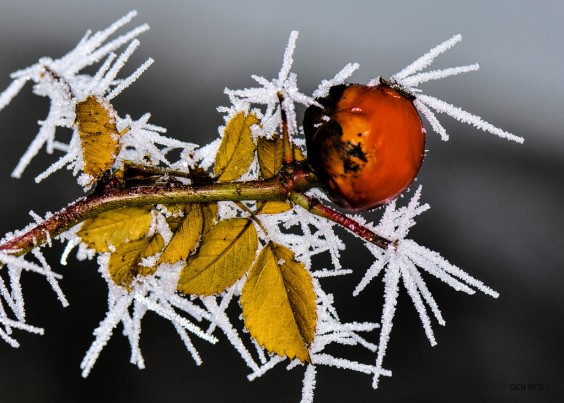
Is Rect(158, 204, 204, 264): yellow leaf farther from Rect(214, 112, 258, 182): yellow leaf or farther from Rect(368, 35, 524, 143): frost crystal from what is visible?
Rect(368, 35, 524, 143): frost crystal

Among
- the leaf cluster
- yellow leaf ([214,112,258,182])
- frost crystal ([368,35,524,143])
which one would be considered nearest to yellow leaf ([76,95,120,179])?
the leaf cluster

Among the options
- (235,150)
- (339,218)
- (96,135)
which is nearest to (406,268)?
(339,218)

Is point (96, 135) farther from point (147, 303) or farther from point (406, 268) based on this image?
point (406, 268)

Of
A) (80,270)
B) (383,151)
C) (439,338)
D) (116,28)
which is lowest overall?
(439,338)

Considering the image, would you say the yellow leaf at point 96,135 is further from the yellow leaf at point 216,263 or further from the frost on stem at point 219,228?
the yellow leaf at point 216,263

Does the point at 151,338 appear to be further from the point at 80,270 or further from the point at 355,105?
the point at 355,105

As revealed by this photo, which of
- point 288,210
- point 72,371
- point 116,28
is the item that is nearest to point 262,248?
point 288,210
